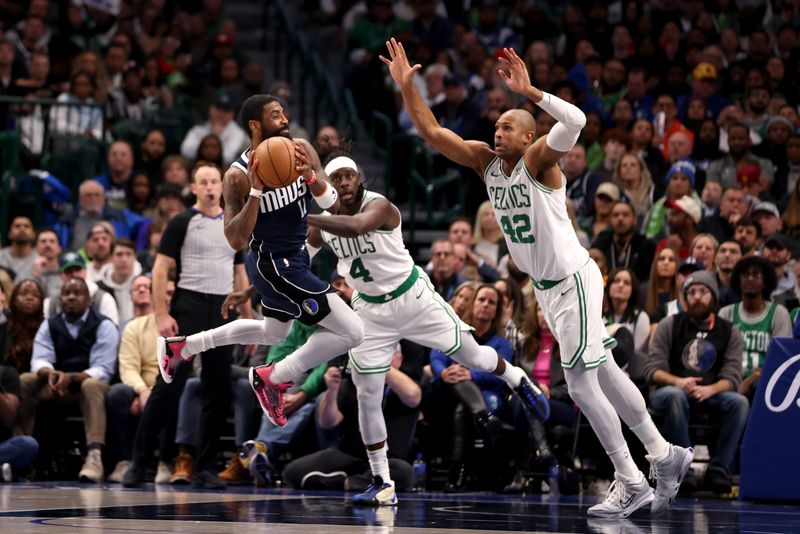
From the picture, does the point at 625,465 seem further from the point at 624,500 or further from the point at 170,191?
the point at 170,191

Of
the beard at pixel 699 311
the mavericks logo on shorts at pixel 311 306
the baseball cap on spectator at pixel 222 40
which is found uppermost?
the baseball cap on spectator at pixel 222 40

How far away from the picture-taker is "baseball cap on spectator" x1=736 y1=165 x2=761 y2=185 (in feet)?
47.2

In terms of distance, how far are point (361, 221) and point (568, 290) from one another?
53.7 inches

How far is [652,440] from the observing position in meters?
8.89

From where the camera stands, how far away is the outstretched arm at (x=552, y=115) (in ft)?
27.2

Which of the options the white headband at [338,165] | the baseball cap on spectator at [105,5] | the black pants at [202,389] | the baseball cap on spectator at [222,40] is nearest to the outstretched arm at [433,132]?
the white headband at [338,165]

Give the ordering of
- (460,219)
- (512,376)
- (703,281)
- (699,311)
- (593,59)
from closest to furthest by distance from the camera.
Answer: (512,376) < (699,311) < (703,281) < (460,219) < (593,59)

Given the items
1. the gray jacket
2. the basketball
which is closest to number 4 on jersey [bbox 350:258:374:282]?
the basketball

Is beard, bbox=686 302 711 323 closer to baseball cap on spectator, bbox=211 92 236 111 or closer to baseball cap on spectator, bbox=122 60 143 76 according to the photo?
baseball cap on spectator, bbox=211 92 236 111

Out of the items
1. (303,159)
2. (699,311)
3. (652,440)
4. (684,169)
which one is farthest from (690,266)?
(303,159)

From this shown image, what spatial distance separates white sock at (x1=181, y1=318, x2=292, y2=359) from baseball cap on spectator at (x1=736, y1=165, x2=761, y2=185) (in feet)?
22.0

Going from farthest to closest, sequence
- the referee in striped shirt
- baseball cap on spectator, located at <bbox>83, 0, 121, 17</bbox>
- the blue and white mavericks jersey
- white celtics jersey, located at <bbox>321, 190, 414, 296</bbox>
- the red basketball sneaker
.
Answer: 1. baseball cap on spectator, located at <bbox>83, 0, 121, 17</bbox>
2. the referee in striped shirt
3. the red basketball sneaker
4. white celtics jersey, located at <bbox>321, 190, 414, 296</bbox>
5. the blue and white mavericks jersey

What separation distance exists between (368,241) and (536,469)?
2.94 meters

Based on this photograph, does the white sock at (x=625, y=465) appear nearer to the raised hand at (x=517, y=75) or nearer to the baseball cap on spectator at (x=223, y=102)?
the raised hand at (x=517, y=75)
